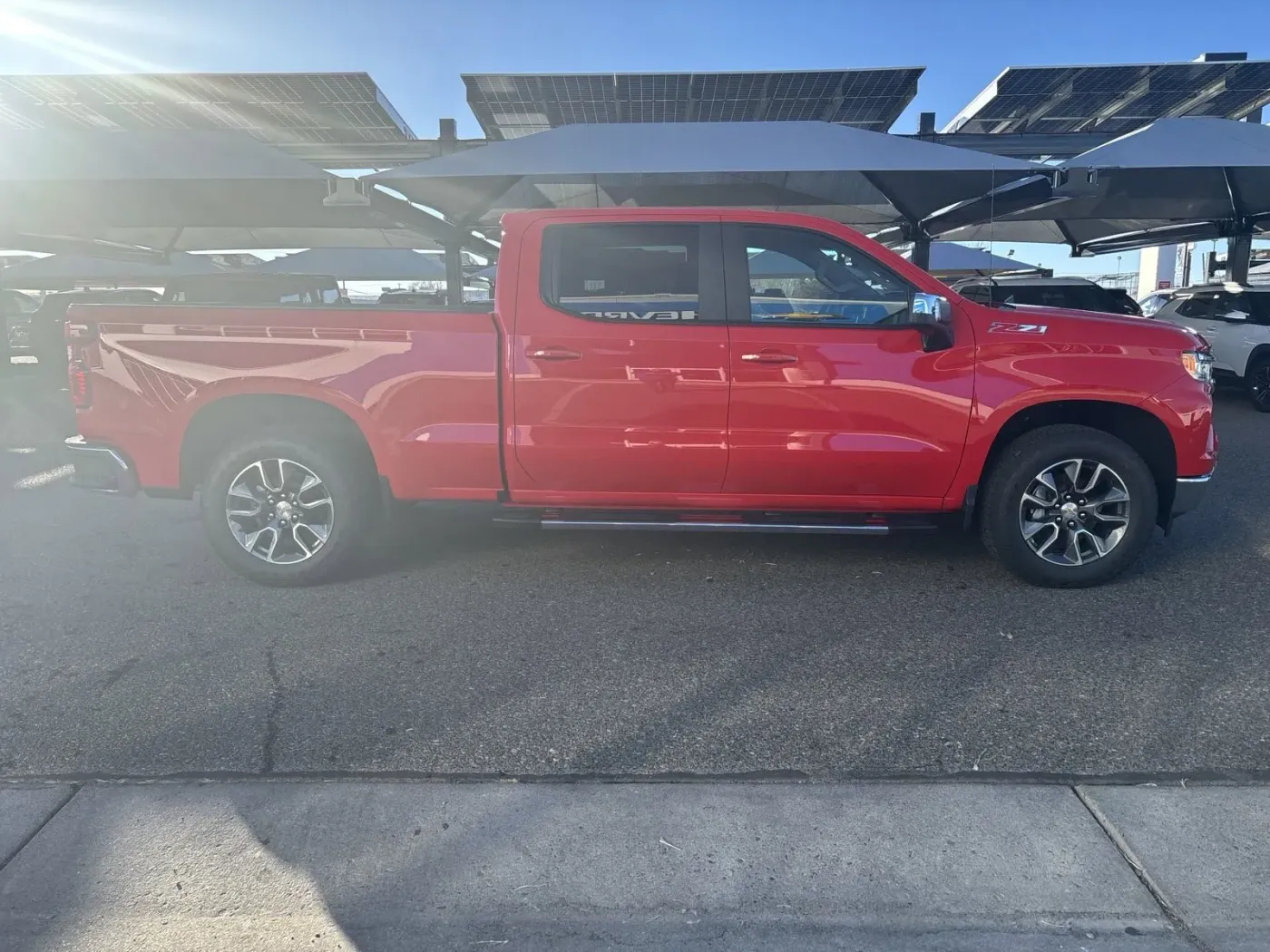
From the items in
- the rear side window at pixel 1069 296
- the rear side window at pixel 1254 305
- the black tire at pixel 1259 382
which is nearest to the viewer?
the black tire at pixel 1259 382

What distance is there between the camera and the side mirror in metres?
4.48

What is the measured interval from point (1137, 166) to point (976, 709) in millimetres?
8866

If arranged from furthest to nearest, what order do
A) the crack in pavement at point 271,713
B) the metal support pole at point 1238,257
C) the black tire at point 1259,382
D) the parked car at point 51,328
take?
the metal support pole at point 1238,257 → the parked car at point 51,328 → the black tire at point 1259,382 → the crack in pavement at point 271,713

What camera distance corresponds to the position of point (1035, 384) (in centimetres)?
453

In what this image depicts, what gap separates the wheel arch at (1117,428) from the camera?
4688 millimetres

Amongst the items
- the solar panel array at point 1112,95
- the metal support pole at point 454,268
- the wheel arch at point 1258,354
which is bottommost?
the wheel arch at point 1258,354

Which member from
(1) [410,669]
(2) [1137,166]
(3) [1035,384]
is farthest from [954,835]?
(2) [1137,166]

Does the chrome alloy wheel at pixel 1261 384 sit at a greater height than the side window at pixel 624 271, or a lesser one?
lesser

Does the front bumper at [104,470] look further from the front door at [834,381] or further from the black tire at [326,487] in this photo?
the front door at [834,381]

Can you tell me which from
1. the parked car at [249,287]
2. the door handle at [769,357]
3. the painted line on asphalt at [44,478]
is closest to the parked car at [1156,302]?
the door handle at [769,357]

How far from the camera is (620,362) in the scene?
15.0ft

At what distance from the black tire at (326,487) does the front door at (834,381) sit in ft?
6.65

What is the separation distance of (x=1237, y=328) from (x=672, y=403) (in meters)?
11.1

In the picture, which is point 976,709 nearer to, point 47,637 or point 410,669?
point 410,669
